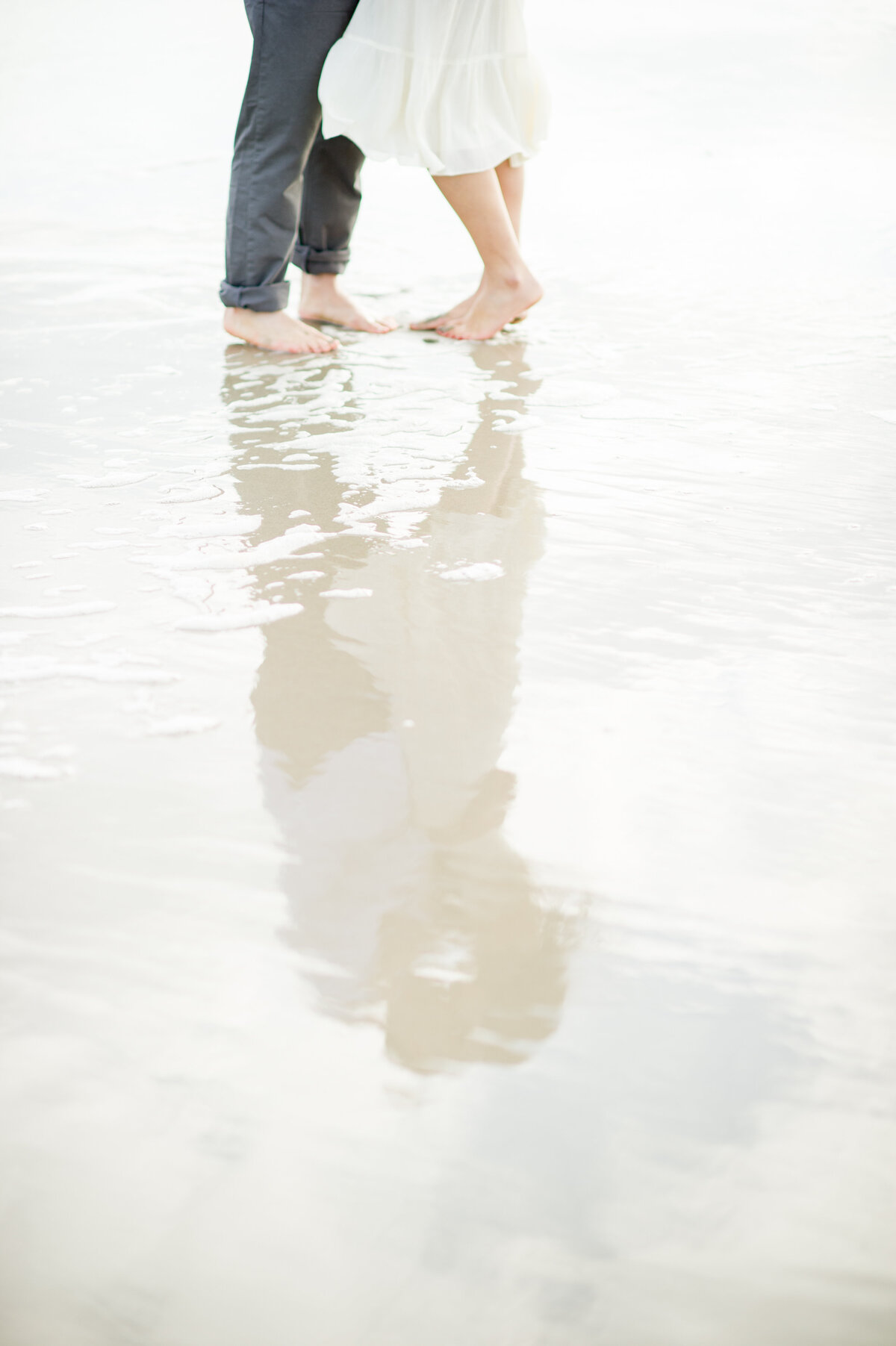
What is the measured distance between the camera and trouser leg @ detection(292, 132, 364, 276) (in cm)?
199

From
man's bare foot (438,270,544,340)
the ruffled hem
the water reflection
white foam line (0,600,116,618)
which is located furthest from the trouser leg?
white foam line (0,600,116,618)

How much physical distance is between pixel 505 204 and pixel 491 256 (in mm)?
256

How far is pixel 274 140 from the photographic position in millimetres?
1775

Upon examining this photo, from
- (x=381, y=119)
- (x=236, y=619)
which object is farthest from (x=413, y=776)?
(x=381, y=119)

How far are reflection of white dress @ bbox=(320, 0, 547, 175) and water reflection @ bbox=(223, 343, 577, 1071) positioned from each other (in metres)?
0.83

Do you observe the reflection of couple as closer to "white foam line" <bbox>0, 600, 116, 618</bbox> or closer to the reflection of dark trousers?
the reflection of dark trousers

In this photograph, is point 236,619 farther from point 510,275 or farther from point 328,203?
point 328,203

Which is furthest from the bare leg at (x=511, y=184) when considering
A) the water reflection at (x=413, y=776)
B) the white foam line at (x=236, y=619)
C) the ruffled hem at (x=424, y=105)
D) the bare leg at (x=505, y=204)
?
the white foam line at (x=236, y=619)

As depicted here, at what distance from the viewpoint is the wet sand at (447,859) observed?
1.51 ft

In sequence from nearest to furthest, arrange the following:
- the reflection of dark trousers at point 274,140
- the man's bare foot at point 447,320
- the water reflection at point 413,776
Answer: the water reflection at point 413,776 → the reflection of dark trousers at point 274,140 → the man's bare foot at point 447,320

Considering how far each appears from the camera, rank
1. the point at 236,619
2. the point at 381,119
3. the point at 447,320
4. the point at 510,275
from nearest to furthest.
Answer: the point at 236,619 < the point at 381,119 < the point at 510,275 < the point at 447,320

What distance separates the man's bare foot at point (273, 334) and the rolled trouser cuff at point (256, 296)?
0.01m

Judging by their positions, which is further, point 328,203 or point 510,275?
point 328,203

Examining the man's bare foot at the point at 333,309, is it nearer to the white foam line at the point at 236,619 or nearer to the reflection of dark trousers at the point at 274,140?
the reflection of dark trousers at the point at 274,140
